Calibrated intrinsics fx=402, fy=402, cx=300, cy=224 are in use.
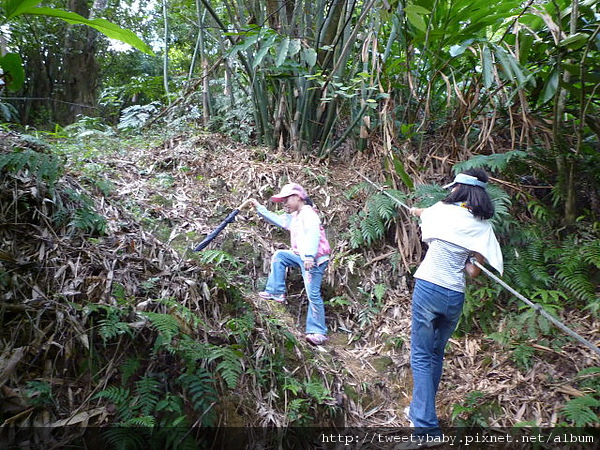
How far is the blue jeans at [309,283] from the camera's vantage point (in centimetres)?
360

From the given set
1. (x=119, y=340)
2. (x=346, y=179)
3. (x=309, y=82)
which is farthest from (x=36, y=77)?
(x=119, y=340)

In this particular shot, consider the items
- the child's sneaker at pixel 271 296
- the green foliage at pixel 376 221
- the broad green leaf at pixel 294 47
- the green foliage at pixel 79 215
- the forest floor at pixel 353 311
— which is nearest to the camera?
the green foliage at pixel 79 215

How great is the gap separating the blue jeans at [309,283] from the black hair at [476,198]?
53.7 inches

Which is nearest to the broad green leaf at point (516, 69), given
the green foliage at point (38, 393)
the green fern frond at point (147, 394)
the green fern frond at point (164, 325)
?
the green fern frond at point (164, 325)

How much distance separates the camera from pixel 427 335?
8.96 feet

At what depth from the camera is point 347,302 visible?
13.2 ft

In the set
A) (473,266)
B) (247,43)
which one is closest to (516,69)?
(473,266)

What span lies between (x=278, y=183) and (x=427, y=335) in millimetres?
2642

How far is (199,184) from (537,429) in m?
3.89

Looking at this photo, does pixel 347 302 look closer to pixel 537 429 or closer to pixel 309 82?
pixel 537 429

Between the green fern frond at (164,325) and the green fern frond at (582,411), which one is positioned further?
the green fern frond at (582,411)

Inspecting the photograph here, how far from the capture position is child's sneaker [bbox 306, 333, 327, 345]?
3.53 m

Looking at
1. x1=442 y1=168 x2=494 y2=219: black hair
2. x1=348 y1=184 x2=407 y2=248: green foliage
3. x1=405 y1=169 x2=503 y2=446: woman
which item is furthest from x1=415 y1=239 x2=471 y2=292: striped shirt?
x1=348 y1=184 x2=407 y2=248: green foliage

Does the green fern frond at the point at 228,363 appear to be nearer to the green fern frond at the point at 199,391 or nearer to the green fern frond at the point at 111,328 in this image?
the green fern frond at the point at 199,391
